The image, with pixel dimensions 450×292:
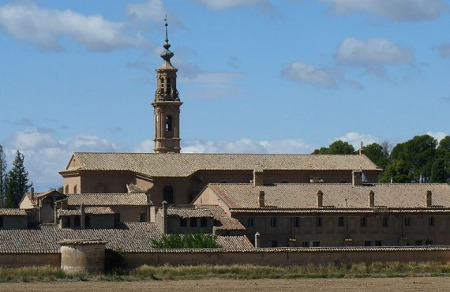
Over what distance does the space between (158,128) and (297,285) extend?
52.6m

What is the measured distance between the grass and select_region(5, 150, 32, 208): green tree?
189ft

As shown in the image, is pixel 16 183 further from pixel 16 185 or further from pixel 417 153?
pixel 417 153

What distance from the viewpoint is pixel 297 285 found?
60188 millimetres

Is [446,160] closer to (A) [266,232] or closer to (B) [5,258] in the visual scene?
(A) [266,232]

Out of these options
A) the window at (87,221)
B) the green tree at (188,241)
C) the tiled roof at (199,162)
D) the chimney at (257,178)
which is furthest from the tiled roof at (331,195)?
the window at (87,221)

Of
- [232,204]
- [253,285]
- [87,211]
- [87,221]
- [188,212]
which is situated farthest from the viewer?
[232,204]

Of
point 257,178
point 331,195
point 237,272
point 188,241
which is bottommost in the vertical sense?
point 237,272

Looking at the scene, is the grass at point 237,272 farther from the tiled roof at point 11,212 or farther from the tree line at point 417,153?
the tree line at point 417,153

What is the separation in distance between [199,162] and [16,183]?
111 feet

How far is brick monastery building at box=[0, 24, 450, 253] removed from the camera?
79.9m

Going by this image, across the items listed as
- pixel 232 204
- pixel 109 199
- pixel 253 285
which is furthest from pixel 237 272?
pixel 109 199

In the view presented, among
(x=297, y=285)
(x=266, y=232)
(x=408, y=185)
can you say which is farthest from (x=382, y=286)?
(x=408, y=185)

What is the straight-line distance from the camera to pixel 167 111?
111438mm

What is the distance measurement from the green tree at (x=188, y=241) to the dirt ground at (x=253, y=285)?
12.9 meters
